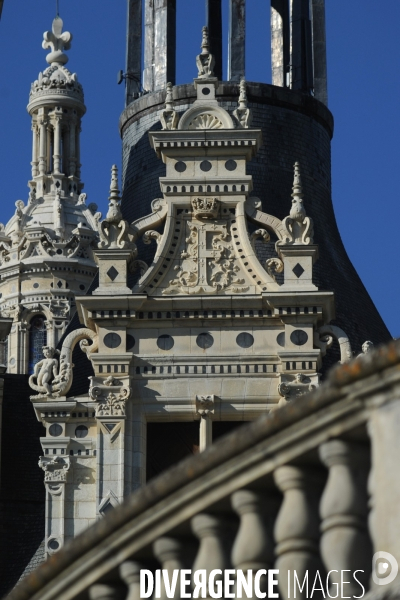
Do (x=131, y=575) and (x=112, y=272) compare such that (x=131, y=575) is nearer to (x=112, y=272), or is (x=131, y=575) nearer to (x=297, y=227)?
(x=112, y=272)

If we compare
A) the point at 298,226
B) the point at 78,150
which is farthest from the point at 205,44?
the point at 78,150

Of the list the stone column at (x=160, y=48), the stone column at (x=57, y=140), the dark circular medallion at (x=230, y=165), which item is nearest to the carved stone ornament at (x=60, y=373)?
the dark circular medallion at (x=230, y=165)

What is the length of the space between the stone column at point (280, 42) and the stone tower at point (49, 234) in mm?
17818

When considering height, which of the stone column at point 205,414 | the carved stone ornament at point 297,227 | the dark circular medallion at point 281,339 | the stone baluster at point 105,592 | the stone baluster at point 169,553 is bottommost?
the stone baluster at point 105,592

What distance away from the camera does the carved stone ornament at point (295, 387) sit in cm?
2711

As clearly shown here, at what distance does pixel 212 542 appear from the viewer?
11.1 metres

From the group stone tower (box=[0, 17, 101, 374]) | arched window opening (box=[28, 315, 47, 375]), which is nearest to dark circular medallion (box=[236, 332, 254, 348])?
stone tower (box=[0, 17, 101, 374])

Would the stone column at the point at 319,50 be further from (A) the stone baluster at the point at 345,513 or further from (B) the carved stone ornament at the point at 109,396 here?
(A) the stone baluster at the point at 345,513

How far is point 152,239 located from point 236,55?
9016 millimetres

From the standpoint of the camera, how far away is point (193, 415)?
27531mm

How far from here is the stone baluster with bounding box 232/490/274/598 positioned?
10.8 metres

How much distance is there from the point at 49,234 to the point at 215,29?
19.3 meters

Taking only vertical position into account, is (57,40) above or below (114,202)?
above

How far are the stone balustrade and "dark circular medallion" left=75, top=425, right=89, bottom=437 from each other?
651 inches
